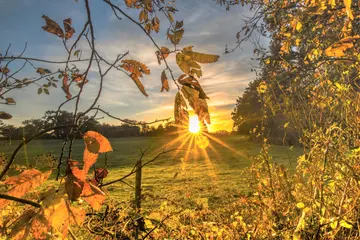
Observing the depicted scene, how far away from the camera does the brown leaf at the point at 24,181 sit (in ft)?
1.95

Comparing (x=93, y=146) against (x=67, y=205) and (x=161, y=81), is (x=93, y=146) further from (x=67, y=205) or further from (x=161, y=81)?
(x=161, y=81)

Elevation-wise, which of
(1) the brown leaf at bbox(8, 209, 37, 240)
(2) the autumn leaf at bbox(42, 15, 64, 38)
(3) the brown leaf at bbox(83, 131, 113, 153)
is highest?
(2) the autumn leaf at bbox(42, 15, 64, 38)

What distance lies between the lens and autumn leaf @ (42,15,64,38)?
1.06 meters

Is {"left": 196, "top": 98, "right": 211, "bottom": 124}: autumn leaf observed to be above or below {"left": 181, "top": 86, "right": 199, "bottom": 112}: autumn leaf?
below

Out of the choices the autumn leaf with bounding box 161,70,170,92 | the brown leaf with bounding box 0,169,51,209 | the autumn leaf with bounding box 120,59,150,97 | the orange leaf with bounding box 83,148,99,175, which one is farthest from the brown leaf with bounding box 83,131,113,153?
the autumn leaf with bounding box 120,59,150,97

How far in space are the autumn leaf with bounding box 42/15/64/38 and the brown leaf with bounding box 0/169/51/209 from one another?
644mm

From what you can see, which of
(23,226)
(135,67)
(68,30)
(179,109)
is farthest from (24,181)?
(68,30)

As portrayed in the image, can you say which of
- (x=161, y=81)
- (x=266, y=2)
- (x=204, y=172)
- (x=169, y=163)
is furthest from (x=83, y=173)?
(x=169, y=163)

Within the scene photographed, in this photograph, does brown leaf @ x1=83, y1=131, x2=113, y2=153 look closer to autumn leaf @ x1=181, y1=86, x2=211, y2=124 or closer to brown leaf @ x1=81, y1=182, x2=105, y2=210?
brown leaf @ x1=81, y1=182, x2=105, y2=210

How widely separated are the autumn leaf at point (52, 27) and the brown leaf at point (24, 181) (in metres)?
0.64

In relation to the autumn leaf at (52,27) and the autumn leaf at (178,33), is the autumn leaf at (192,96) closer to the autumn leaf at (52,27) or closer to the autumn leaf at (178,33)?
the autumn leaf at (178,33)

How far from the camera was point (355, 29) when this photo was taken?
5.55 metres

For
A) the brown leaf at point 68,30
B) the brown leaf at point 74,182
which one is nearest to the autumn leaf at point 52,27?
the brown leaf at point 68,30

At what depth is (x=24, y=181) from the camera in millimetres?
601
